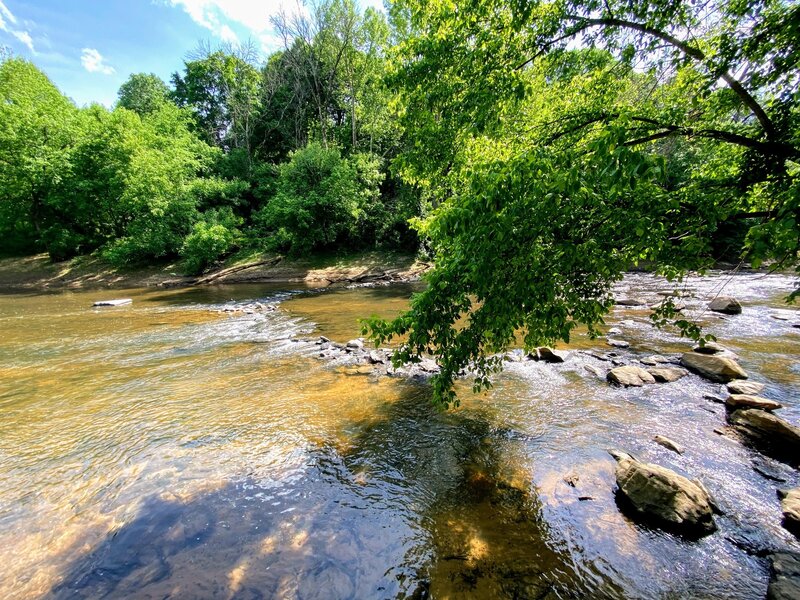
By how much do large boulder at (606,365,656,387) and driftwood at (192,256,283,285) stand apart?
3082 centimetres

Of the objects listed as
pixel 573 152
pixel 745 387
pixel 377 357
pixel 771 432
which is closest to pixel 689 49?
pixel 573 152

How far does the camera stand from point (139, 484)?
5.92m

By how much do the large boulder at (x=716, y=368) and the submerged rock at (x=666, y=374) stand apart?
380 mm

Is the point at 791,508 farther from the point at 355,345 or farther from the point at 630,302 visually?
the point at 630,302

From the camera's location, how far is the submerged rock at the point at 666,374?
29.9ft

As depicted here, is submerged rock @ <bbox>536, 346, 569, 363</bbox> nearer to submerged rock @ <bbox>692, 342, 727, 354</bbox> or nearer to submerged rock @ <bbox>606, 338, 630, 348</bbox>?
submerged rock @ <bbox>606, 338, 630, 348</bbox>

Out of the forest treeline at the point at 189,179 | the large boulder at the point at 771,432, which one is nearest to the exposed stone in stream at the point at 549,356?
the large boulder at the point at 771,432

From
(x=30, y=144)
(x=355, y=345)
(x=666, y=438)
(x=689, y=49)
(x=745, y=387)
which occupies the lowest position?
(x=355, y=345)

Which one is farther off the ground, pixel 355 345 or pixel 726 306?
pixel 726 306

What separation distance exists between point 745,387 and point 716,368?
0.85 m

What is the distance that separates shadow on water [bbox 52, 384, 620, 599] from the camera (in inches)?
163

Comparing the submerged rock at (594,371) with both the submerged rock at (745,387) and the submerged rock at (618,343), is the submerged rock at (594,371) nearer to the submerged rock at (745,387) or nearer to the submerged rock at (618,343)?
the submerged rock at (618,343)

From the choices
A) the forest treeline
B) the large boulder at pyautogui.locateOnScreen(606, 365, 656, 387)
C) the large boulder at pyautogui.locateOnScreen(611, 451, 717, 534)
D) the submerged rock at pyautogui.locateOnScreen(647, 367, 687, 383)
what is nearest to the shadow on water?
the large boulder at pyautogui.locateOnScreen(611, 451, 717, 534)

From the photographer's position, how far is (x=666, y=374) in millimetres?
9211
